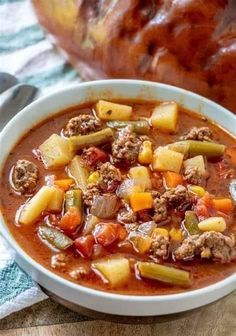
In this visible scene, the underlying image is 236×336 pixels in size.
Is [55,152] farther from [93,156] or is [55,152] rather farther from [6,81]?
[6,81]

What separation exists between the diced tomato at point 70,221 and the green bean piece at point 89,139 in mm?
341

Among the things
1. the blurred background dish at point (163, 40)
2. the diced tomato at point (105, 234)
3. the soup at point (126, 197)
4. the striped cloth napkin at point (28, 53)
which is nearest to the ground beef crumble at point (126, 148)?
the soup at point (126, 197)

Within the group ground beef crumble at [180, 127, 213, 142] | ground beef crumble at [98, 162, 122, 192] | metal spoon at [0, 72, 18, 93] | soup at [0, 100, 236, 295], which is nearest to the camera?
soup at [0, 100, 236, 295]

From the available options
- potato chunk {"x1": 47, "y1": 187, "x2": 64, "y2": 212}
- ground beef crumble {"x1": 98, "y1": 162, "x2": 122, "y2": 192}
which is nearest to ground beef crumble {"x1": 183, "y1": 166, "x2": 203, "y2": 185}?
ground beef crumble {"x1": 98, "y1": 162, "x2": 122, "y2": 192}

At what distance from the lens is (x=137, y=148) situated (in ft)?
8.82

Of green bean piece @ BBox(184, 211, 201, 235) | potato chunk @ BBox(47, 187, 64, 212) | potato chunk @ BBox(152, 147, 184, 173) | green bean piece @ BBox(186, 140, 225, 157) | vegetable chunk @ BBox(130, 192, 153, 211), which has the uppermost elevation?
potato chunk @ BBox(47, 187, 64, 212)

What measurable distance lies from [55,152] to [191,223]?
568mm

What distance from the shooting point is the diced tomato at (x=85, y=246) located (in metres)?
2.34

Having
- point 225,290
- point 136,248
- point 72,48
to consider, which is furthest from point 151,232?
point 72,48

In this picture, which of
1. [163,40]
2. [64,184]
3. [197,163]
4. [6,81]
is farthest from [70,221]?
[6,81]

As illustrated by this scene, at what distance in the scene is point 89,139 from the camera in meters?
2.71

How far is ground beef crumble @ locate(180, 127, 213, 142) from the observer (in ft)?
9.10

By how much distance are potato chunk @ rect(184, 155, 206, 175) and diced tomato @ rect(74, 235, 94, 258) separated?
20.4 inches

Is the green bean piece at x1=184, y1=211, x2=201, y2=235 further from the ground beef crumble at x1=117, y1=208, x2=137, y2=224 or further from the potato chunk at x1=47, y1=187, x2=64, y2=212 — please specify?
the potato chunk at x1=47, y1=187, x2=64, y2=212
